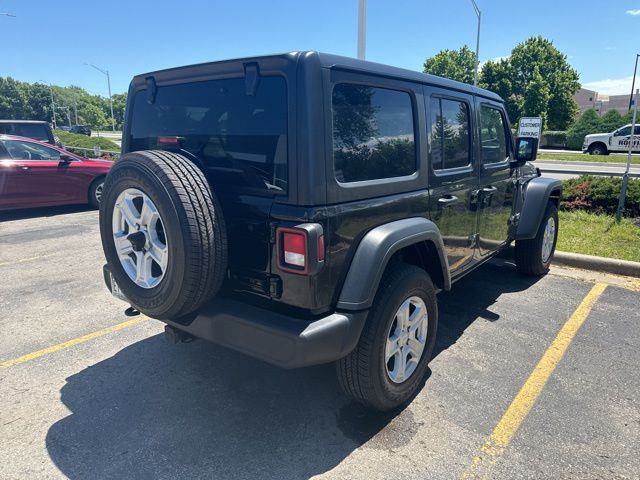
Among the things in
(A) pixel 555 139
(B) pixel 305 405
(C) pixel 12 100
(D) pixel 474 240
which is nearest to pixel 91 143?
(D) pixel 474 240

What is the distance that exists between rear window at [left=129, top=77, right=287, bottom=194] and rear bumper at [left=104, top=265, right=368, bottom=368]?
652mm

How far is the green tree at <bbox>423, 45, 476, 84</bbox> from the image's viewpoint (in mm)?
54938

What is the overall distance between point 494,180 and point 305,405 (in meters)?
2.60

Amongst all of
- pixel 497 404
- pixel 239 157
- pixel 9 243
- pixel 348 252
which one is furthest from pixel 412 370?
pixel 9 243

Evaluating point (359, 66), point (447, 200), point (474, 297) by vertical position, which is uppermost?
point (359, 66)

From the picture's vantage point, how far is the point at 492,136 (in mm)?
4227

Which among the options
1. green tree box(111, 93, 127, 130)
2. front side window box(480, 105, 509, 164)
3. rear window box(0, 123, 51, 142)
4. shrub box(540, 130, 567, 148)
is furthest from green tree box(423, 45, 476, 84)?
green tree box(111, 93, 127, 130)

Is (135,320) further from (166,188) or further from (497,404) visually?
(497,404)

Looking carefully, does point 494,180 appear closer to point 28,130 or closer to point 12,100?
point 28,130

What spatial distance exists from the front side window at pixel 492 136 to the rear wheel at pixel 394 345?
1.68 m

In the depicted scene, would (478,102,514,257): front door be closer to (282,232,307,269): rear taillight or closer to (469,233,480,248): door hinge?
(469,233,480,248): door hinge

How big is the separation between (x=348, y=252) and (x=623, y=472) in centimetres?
181

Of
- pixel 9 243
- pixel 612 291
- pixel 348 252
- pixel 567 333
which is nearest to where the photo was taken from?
pixel 348 252

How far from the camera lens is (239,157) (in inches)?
99.4
